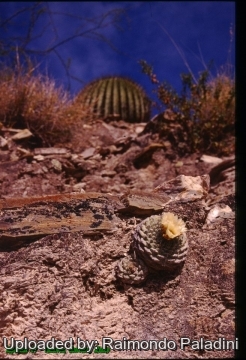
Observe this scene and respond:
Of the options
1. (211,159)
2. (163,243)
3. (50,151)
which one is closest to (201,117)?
(211,159)

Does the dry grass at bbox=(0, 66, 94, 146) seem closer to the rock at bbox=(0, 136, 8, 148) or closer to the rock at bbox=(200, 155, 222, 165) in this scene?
the rock at bbox=(0, 136, 8, 148)

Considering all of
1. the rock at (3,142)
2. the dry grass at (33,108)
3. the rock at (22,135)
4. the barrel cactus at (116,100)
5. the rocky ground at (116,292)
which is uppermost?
the barrel cactus at (116,100)

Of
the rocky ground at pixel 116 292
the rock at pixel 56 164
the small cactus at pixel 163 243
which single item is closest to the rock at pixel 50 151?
the rock at pixel 56 164

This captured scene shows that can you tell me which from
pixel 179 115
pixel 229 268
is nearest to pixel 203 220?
pixel 229 268

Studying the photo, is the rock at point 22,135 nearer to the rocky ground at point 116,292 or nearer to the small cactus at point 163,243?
the rocky ground at point 116,292

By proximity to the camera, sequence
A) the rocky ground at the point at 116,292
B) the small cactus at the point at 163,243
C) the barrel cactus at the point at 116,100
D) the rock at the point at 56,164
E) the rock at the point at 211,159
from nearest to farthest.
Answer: the rocky ground at the point at 116,292 < the small cactus at the point at 163,243 < the rock at the point at 56,164 < the rock at the point at 211,159 < the barrel cactus at the point at 116,100

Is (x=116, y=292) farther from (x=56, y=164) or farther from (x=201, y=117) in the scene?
(x=201, y=117)

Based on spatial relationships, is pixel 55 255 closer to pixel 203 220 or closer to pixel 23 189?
pixel 203 220
